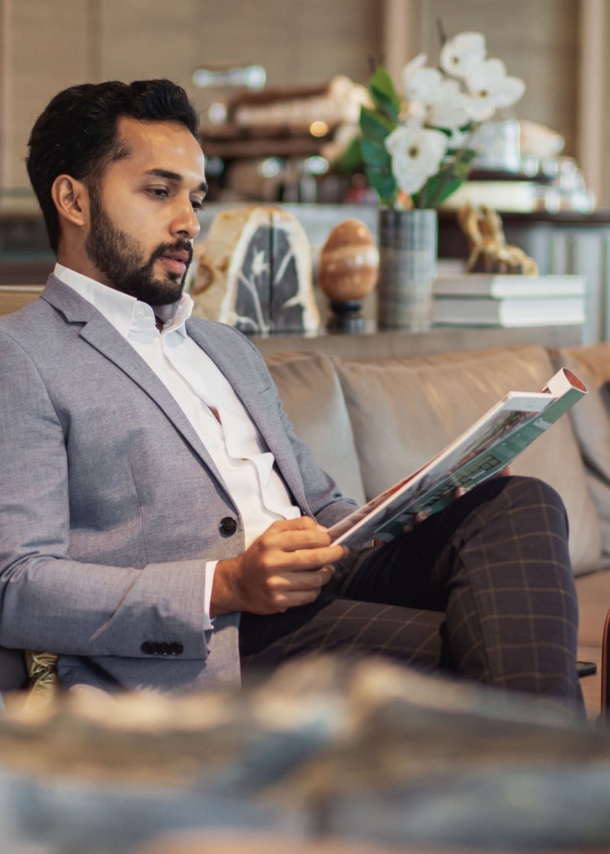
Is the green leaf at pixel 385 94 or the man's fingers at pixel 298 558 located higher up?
the green leaf at pixel 385 94

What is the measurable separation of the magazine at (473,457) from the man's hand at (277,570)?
30 millimetres

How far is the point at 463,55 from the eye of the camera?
2.66m

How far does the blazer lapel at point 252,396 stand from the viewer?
157cm

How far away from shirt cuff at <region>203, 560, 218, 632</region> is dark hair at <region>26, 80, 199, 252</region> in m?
0.54

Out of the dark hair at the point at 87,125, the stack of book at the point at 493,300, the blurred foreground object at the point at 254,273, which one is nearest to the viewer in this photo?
the dark hair at the point at 87,125

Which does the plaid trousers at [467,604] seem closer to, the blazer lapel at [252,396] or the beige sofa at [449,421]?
the blazer lapel at [252,396]

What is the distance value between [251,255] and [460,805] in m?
1.93

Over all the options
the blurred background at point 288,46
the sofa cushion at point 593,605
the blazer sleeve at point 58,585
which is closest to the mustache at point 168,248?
the blazer sleeve at point 58,585

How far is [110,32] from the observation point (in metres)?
7.86

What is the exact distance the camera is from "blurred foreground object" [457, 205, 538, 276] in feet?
9.53

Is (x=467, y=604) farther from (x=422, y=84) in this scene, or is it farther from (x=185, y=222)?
(x=422, y=84)

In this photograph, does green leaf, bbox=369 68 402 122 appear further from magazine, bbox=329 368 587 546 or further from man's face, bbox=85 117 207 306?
magazine, bbox=329 368 587 546

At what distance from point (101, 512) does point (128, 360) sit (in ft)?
0.64

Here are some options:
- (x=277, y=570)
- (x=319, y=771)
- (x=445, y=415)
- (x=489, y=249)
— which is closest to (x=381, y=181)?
(x=489, y=249)
